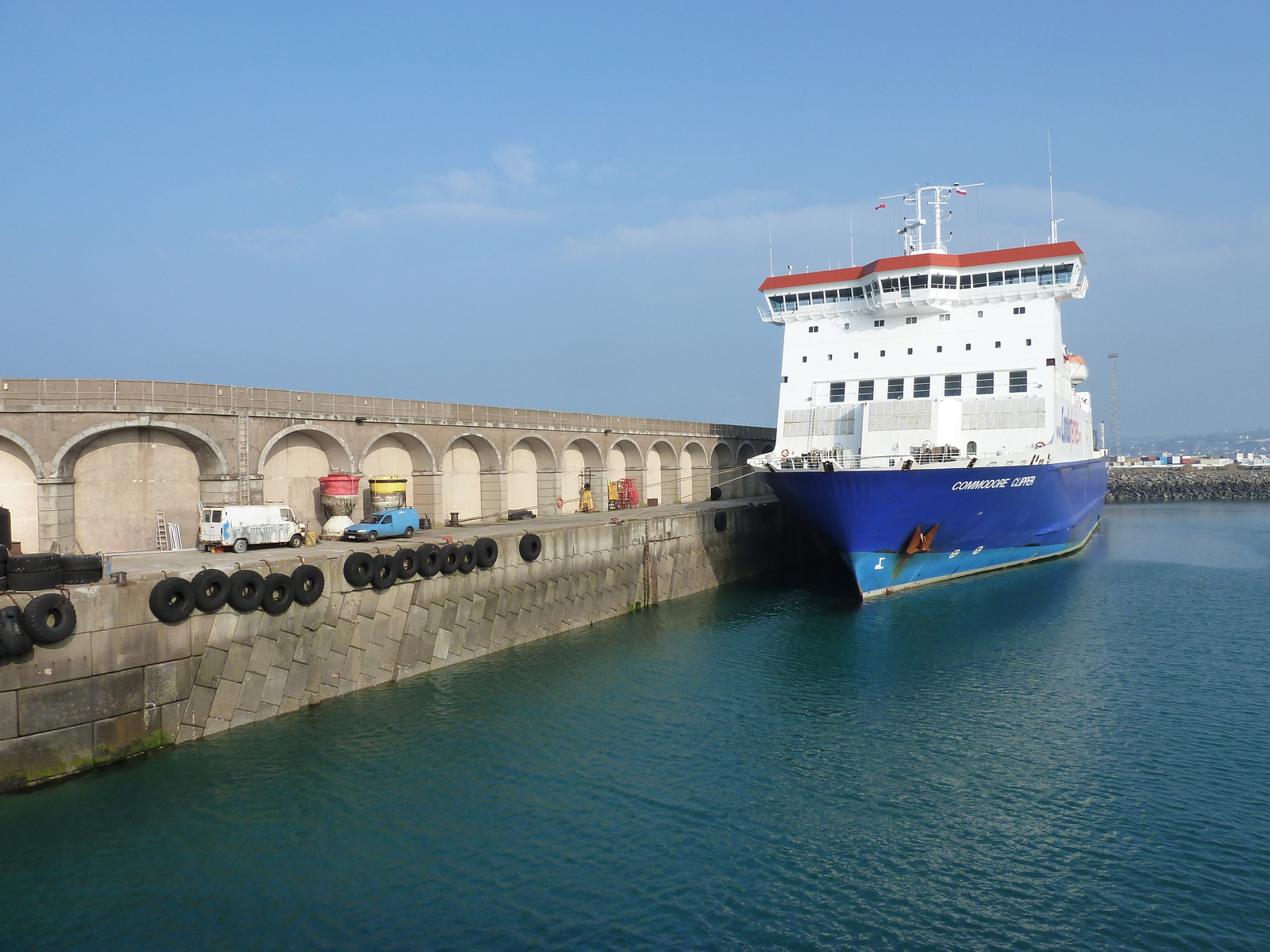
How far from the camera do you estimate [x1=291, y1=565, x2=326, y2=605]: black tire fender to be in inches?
749

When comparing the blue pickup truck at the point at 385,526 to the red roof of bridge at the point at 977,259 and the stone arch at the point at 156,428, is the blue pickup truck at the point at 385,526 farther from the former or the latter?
the red roof of bridge at the point at 977,259

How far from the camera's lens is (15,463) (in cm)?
2102

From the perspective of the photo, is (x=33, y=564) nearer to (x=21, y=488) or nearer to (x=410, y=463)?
(x=21, y=488)

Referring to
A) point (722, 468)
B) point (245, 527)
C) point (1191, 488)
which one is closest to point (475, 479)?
point (245, 527)

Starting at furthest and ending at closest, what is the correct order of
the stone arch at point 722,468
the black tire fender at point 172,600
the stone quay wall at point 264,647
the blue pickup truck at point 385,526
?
the stone arch at point 722,468 < the blue pickup truck at point 385,526 < the black tire fender at point 172,600 < the stone quay wall at point 264,647

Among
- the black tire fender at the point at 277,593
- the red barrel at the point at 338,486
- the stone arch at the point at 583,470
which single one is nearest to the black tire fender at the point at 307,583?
the black tire fender at the point at 277,593

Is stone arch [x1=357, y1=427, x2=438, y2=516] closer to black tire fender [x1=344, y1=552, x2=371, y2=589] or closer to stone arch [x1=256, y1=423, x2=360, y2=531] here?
stone arch [x1=256, y1=423, x2=360, y2=531]

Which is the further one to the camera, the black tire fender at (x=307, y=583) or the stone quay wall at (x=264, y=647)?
the black tire fender at (x=307, y=583)

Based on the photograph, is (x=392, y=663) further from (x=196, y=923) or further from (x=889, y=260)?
(x=889, y=260)

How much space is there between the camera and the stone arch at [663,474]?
49781 mm

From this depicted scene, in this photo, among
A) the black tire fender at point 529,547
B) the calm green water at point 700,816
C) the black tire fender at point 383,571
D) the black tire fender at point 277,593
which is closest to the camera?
the calm green water at point 700,816

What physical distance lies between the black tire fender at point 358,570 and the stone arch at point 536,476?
55.7ft

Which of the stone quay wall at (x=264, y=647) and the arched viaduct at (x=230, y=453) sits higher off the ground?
the arched viaduct at (x=230, y=453)

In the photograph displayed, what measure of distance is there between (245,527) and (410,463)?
10602 millimetres
